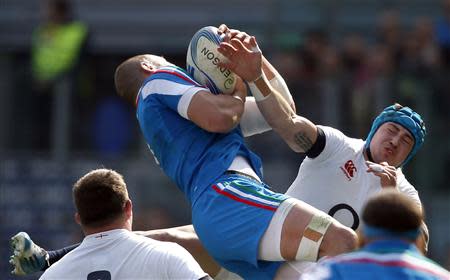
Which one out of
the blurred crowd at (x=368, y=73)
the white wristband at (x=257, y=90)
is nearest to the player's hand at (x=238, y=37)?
the white wristband at (x=257, y=90)

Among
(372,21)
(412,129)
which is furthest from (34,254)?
(372,21)

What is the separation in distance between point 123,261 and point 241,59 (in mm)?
1433

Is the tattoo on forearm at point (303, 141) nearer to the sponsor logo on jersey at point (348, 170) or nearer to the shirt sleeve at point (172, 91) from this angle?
the sponsor logo on jersey at point (348, 170)

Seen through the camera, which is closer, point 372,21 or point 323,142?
point 323,142

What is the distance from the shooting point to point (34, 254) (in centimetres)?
686

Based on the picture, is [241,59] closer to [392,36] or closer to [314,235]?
[314,235]

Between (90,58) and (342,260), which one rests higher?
(342,260)

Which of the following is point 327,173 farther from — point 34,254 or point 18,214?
point 18,214

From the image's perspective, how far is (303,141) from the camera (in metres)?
7.07

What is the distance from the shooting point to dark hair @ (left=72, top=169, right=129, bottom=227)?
20.7ft

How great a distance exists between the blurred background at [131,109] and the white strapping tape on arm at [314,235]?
227 inches

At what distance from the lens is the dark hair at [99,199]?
248 inches

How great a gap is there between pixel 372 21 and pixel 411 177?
2780mm

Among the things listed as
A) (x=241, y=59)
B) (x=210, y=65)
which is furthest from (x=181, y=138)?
(x=241, y=59)
